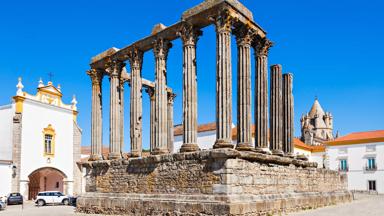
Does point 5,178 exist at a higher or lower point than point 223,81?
lower

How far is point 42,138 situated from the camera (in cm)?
3272

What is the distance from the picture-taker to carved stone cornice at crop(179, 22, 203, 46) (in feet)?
51.5

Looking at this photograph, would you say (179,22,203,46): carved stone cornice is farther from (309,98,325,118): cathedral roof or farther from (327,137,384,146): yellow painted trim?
(309,98,325,118): cathedral roof

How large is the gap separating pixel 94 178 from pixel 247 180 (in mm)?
9271

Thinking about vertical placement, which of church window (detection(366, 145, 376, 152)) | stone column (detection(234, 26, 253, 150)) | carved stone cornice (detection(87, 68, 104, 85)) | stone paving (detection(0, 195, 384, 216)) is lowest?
stone paving (detection(0, 195, 384, 216))

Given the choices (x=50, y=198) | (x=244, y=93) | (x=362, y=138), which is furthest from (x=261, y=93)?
(x=362, y=138)

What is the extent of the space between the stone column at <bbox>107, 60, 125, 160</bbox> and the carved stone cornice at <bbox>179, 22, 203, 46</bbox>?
5.45m

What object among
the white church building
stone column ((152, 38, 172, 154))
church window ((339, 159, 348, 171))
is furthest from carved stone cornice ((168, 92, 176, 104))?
church window ((339, 159, 348, 171))

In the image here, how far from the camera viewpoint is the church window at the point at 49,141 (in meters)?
33.1

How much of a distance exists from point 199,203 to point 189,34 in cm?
648

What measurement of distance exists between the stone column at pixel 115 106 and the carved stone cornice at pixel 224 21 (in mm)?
7276

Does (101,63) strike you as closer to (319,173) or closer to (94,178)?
(94,178)

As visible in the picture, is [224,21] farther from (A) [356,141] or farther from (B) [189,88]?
(A) [356,141]

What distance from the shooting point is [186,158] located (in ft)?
47.2
